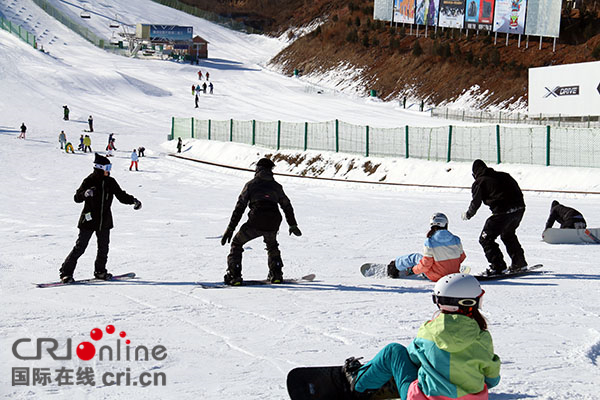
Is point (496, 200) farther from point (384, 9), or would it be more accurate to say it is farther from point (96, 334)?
point (384, 9)

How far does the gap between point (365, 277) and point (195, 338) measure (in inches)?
158

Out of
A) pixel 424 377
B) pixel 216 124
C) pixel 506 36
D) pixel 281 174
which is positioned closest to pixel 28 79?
pixel 216 124

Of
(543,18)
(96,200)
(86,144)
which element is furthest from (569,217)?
(543,18)

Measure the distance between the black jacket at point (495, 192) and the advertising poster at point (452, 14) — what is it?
6322 centimetres

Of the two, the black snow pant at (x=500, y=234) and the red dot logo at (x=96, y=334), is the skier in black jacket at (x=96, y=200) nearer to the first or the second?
the red dot logo at (x=96, y=334)

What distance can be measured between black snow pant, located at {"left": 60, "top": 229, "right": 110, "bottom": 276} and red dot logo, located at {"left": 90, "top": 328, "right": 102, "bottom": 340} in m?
2.59

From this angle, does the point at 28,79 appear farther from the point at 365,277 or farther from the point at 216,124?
the point at 365,277

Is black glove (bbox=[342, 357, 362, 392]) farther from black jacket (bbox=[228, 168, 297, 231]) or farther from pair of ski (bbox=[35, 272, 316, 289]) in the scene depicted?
pair of ski (bbox=[35, 272, 316, 289])

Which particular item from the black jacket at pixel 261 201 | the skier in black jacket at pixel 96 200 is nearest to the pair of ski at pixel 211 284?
the skier in black jacket at pixel 96 200

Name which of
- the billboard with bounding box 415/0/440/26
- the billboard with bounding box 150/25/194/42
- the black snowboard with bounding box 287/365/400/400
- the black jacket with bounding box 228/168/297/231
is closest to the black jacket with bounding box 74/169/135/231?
the black jacket with bounding box 228/168/297/231

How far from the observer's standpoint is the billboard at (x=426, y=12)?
71594 mm

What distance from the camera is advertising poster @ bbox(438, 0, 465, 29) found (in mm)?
69375

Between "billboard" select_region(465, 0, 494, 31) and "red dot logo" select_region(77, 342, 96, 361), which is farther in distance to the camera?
"billboard" select_region(465, 0, 494, 31)

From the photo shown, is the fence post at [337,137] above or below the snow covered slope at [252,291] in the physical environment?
above
